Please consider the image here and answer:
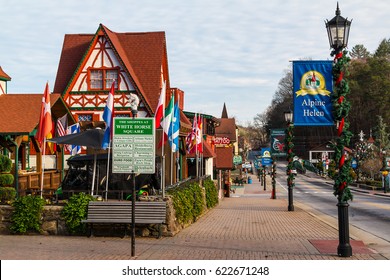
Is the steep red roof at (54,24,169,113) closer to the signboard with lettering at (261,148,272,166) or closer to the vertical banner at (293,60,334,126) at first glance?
the signboard with lettering at (261,148,272,166)

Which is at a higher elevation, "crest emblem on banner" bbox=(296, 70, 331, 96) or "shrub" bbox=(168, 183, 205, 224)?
"crest emblem on banner" bbox=(296, 70, 331, 96)

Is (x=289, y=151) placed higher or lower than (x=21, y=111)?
lower

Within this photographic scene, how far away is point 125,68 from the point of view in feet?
107

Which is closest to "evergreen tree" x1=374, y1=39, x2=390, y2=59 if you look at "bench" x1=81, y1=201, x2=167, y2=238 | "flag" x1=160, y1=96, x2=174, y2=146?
"flag" x1=160, y1=96, x2=174, y2=146

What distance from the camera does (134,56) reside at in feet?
114

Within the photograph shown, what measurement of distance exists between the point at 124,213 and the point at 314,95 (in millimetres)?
5692

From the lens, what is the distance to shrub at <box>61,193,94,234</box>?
48.6 ft

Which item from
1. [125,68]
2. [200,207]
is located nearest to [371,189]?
[125,68]

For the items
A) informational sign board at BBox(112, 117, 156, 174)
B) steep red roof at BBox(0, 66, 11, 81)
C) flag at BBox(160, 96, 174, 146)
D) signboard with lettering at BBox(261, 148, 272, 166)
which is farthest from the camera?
signboard with lettering at BBox(261, 148, 272, 166)

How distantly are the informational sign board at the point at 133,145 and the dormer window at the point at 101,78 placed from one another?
2170 cm

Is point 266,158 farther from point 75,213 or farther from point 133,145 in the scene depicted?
point 133,145

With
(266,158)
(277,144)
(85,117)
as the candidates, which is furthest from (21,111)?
(266,158)

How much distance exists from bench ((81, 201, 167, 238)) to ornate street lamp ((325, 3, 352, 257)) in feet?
15.5

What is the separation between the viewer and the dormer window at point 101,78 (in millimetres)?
32719
